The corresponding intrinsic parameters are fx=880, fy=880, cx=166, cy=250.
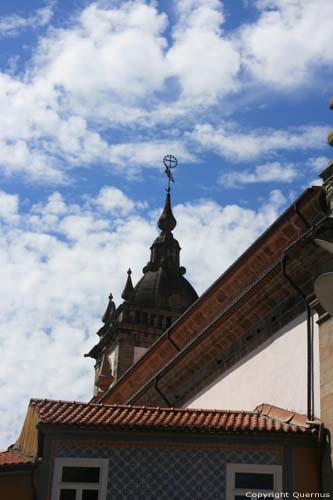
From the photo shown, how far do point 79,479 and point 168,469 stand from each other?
4.47 feet

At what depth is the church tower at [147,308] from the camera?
45.0m

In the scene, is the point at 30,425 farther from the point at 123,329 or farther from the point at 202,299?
the point at 123,329

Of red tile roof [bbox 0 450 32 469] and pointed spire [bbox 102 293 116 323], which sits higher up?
pointed spire [bbox 102 293 116 323]

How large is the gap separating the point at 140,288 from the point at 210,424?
111 feet

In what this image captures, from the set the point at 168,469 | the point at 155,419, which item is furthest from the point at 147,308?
the point at 168,469

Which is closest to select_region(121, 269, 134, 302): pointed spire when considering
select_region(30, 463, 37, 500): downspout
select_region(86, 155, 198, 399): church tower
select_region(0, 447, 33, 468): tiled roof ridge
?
select_region(86, 155, 198, 399): church tower

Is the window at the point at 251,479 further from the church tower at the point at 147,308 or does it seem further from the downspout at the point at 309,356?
the church tower at the point at 147,308

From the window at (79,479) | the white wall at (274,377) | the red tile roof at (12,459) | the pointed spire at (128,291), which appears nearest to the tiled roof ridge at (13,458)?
the red tile roof at (12,459)

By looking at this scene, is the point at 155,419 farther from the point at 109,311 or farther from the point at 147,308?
the point at 109,311

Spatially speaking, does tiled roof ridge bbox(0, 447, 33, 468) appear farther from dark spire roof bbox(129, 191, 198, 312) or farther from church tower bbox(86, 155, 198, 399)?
dark spire roof bbox(129, 191, 198, 312)

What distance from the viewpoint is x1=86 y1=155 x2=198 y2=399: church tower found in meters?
45.0

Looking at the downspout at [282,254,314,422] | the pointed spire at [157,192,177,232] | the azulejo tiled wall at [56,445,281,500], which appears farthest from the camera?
the pointed spire at [157,192,177,232]

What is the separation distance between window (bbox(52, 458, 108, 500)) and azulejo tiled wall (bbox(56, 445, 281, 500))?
0.09 m

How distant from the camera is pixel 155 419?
14.0 m
